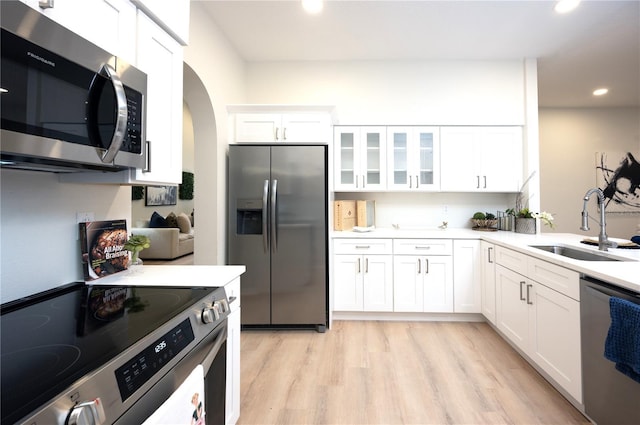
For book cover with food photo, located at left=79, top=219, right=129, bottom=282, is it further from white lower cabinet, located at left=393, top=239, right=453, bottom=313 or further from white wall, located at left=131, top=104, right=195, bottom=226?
white wall, located at left=131, top=104, right=195, bottom=226

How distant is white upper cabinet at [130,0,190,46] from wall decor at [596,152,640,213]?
611cm

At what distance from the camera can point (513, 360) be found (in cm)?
241

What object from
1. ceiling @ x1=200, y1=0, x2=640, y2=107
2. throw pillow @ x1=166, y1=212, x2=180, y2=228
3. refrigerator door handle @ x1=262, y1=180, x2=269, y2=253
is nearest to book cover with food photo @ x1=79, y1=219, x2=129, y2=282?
refrigerator door handle @ x1=262, y1=180, x2=269, y2=253

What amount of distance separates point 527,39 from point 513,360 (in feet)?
10.0

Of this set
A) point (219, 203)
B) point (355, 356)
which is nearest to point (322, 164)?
point (219, 203)

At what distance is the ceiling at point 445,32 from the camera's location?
262 centimetres

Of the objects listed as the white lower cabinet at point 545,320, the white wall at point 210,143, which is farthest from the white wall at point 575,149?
the white wall at point 210,143

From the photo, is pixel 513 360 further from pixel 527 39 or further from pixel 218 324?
pixel 527 39

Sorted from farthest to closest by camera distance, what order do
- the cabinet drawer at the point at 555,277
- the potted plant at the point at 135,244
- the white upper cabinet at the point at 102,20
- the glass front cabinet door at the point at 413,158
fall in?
1. the glass front cabinet door at the point at 413,158
2. the cabinet drawer at the point at 555,277
3. the potted plant at the point at 135,244
4. the white upper cabinet at the point at 102,20

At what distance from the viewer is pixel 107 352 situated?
74cm

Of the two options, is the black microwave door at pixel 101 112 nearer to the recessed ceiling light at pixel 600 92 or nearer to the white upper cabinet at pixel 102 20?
the white upper cabinet at pixel 102 20

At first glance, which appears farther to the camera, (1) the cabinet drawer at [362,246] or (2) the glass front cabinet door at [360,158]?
(2) the glass front cabinet door at [360,158]

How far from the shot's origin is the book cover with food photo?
139cm

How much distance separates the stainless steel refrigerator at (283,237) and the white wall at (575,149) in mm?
4098
